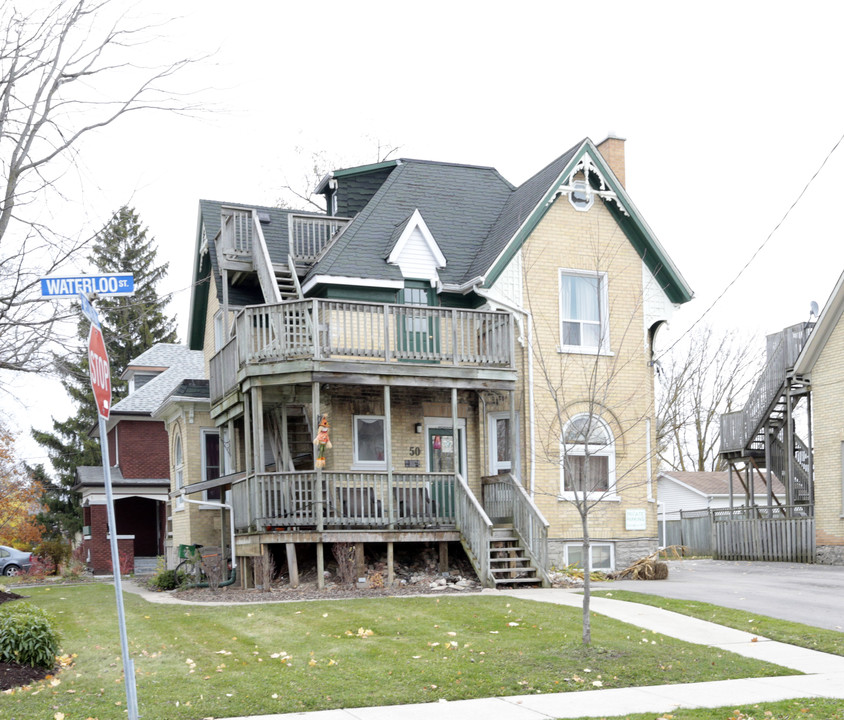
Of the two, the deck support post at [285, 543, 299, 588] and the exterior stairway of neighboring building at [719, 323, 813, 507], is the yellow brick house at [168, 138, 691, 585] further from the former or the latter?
the exterior stairway of neighboring building at [719, 323, 813, 507]

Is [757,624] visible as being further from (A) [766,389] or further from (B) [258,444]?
(A) [766,389]

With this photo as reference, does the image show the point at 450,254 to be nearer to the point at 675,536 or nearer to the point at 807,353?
the point at 807,353

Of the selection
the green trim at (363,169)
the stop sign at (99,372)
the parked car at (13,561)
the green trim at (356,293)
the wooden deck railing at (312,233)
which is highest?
the green trim at (363,169)

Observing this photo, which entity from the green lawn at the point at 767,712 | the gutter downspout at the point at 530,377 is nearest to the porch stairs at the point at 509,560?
the gutter downspout at the point at 530,377

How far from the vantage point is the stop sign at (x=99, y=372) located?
721 cm

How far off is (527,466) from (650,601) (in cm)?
605

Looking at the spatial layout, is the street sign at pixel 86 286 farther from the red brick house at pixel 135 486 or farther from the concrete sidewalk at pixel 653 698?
the red brick house at pixel 135 486

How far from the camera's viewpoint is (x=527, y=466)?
21031 millimetres

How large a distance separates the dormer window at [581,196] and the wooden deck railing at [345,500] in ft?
23.2

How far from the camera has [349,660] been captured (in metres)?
10.6

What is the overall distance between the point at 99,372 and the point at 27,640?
474 cm

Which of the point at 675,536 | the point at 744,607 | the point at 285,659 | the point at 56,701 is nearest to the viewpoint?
the point at 56,701

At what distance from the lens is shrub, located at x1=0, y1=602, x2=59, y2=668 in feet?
34.4

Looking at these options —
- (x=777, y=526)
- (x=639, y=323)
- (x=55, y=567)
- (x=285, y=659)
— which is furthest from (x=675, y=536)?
(x=285, y=659)
